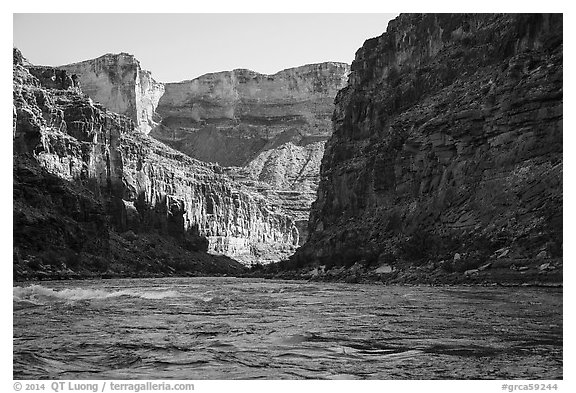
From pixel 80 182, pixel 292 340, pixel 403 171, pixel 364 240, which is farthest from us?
pixel 80 182

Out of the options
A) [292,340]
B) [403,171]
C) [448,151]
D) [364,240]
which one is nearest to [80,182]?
[364,240]

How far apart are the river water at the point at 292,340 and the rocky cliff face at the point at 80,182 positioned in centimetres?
5999

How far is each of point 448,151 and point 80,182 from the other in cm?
8501

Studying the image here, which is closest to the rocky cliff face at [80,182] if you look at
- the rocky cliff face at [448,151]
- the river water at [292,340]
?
the rocky cliff face at [448,151]

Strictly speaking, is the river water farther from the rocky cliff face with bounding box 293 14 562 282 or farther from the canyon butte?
the rocky cliff face with bounding box 293 14 562 282

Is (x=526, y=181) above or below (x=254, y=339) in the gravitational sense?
above

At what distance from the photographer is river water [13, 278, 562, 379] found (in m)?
19.6

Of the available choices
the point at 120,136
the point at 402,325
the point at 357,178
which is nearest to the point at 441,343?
the point at 402,325

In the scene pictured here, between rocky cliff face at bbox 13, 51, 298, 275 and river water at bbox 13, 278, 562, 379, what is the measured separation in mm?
59994

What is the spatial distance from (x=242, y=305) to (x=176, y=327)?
12.5 meters

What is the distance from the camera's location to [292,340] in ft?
82.2

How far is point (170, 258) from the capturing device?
158m

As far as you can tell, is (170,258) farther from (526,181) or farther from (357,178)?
(526,181)

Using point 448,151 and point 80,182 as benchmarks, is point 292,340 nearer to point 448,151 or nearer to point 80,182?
point 448,151
